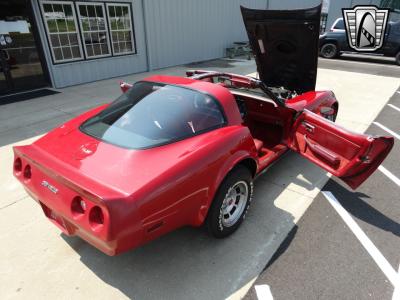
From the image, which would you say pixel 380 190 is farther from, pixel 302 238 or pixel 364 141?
pixel 302 238

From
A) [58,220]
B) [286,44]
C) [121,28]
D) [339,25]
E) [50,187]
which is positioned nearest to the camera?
[50,187]

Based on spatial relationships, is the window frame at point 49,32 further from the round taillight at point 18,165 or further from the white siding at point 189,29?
the round taillight at point 18,165

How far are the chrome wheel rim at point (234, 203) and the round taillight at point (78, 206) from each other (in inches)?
50.4

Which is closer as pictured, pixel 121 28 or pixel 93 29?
pixel 93 29

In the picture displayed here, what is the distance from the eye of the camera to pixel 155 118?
8.62 ft

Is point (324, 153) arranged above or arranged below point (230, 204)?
above

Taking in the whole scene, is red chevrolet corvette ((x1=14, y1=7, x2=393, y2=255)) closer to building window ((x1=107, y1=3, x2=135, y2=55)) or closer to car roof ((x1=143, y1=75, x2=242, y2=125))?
car roof ((x1=143, y1=75, x2=242, y2=125))

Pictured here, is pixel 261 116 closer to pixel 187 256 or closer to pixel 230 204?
pixel 230 204

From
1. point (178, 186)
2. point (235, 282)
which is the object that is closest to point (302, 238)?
point (235, 282)

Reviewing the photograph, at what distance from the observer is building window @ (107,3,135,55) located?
9.09 metres

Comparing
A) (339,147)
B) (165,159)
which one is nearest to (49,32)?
(165,159)

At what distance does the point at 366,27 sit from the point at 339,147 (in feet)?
42.6

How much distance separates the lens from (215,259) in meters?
2.66

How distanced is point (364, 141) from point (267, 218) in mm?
1279
